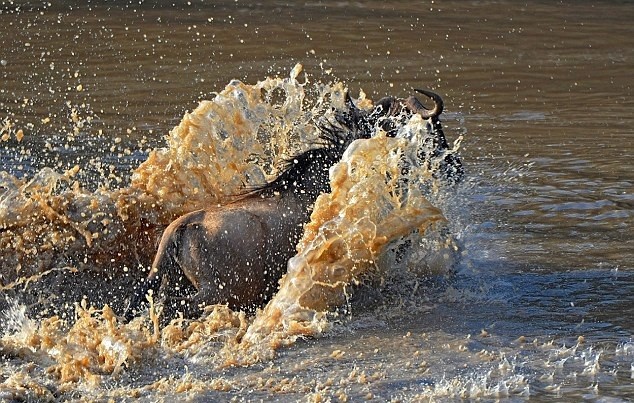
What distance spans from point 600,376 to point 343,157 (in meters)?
1.79

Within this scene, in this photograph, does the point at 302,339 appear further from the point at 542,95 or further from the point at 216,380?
the point at 542,95

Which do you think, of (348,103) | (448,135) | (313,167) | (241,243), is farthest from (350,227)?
(448,135)

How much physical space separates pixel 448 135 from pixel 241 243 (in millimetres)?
4602

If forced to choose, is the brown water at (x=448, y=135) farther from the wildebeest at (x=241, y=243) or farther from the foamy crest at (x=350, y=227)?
the wildebeest at (x=241, y=243)

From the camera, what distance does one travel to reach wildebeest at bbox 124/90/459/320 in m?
6.25

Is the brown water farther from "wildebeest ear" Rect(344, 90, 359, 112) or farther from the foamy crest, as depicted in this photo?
"wildebeest ear" Rect(344, 90, 359, 112)

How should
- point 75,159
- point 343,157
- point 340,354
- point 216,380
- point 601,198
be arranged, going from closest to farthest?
point 216,380, point 340,354, point 343,157, point 601,198, point 75,159

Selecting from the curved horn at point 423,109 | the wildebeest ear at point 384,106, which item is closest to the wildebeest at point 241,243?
the curved horn at point 423,109

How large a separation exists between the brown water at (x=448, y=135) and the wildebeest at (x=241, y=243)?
0.50m

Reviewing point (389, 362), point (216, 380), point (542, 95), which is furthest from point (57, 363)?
point (542, 95)

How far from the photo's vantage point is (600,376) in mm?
5426

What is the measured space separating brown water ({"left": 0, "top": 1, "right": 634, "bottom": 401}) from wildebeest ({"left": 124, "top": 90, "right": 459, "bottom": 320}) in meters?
0.50

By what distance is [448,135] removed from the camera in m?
10.5

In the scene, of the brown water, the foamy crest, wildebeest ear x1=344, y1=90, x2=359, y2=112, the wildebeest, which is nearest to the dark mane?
the wildebeest
